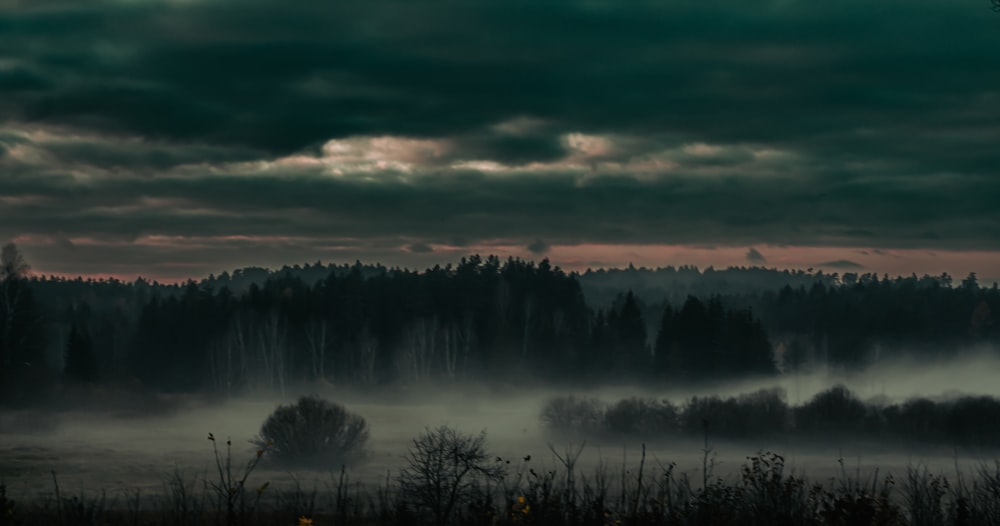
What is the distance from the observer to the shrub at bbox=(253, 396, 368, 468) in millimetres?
101250

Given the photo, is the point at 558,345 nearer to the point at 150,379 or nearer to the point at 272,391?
the point at 272,391

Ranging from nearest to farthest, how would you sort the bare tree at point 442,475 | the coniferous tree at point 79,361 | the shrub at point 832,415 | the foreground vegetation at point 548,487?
the foreground vegetation at point 548,487 < the bare tree at point 442,475 < the shrub at point 832,415 < the coniferous tree at point 79,361

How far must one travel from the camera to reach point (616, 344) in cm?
15688

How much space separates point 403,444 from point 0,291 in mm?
48821

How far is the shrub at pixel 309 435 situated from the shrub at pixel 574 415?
33.0 m

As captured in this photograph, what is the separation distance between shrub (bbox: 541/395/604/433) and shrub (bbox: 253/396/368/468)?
108ft

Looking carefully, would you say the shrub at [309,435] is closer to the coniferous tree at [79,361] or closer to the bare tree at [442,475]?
the coniferous tree at [79,361]

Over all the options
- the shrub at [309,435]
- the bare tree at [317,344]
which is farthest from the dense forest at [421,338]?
the shrub at [309,435]

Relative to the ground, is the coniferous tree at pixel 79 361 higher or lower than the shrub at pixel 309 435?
higher

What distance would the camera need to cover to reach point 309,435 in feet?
333

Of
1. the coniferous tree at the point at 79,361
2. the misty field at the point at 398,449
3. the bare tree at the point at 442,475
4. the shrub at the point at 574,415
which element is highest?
the bare tree at the point at 442,475

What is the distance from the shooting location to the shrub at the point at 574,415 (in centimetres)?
12725

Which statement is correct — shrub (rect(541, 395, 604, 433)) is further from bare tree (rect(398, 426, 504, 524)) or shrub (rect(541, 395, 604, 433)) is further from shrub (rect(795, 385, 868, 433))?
bare tree (rect(398, 426, 504, 524))

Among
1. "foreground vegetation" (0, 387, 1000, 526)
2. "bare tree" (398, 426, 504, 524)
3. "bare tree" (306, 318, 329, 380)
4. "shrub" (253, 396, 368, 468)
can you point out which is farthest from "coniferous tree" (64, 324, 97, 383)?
"bare tree" (398, 426, 504, 524)
